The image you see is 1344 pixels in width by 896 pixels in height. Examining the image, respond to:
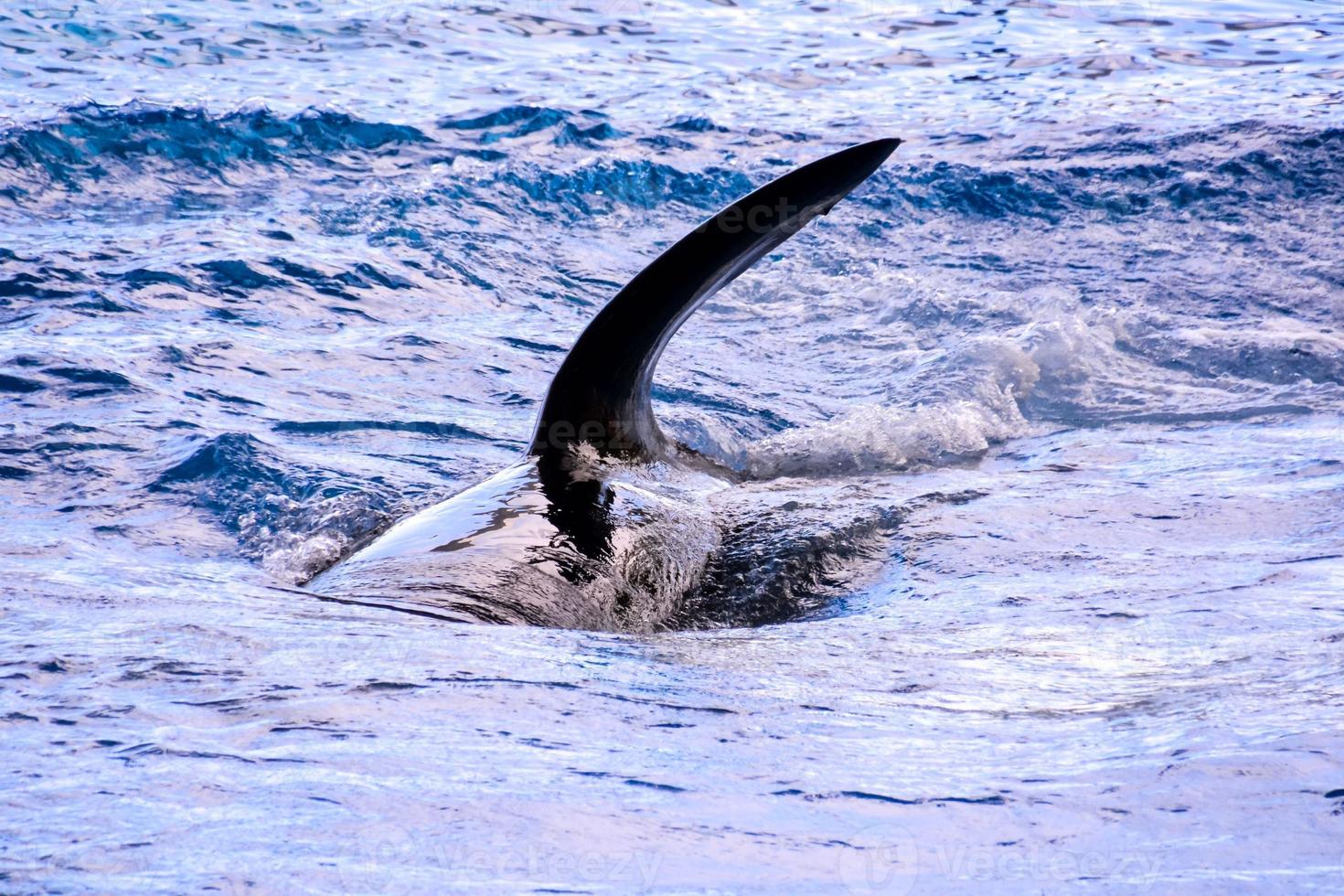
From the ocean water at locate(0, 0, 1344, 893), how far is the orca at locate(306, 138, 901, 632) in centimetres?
20

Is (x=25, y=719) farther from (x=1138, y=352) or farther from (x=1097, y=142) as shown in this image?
(x=1097, y=142)

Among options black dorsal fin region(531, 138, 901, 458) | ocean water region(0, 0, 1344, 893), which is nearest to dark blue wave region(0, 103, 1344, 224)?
ocean water region(0, 0, 1344, 893)

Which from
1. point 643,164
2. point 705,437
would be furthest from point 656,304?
point 643,164

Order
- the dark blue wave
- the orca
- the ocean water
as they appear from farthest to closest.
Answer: the dark blue wave → the orca → the ocean water

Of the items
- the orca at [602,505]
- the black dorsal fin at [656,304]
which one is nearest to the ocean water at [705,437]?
the orca at [602,505]

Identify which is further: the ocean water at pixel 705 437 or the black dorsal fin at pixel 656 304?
the black dorsal fin at pixel 656 304

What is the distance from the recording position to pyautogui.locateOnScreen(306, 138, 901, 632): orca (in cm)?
404

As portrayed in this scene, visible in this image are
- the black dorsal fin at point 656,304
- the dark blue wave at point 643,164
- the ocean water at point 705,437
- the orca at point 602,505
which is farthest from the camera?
the dark blue wave at point 643,164

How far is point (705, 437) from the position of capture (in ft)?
23.4

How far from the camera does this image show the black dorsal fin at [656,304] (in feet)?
14.4

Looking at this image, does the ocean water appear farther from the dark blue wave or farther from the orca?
the orca

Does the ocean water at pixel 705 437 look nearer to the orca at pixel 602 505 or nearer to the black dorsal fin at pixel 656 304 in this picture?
the orca at pixel 602 505

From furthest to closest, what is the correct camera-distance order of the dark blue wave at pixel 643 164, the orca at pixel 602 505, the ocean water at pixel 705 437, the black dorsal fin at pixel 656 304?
the dark blue wave at pixel 643 164
the black dorsal fin at pixel 656 304
the orca at pixel 602 505
the ocean water at pixel 705 437

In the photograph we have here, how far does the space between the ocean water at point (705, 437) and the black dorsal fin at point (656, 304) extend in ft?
2.25
